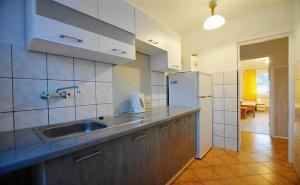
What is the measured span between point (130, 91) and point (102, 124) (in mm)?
811

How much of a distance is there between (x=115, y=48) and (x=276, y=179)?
2.32 meters

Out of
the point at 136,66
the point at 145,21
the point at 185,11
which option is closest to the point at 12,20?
the point at 145,21

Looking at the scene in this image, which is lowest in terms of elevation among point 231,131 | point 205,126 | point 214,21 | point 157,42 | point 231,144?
point 231,144

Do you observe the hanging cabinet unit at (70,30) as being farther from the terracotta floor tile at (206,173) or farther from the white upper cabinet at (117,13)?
the terracotta floor tile at (206,173)

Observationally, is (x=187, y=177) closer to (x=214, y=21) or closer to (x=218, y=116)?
(x=218, y=116)

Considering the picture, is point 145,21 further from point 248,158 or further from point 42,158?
point 248,158

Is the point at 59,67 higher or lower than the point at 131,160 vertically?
higher

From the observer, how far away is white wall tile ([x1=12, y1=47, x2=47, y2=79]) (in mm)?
1073

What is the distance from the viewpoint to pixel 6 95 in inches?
40.6

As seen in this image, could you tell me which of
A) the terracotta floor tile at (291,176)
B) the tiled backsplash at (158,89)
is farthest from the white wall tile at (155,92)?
the terracotta floor tile at (291,176)

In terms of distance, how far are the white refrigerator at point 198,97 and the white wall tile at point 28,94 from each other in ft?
6.07

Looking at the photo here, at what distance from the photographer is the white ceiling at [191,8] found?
206cm

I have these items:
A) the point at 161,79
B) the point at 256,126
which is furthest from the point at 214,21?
the point at 256,126

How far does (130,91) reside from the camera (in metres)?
2.03
